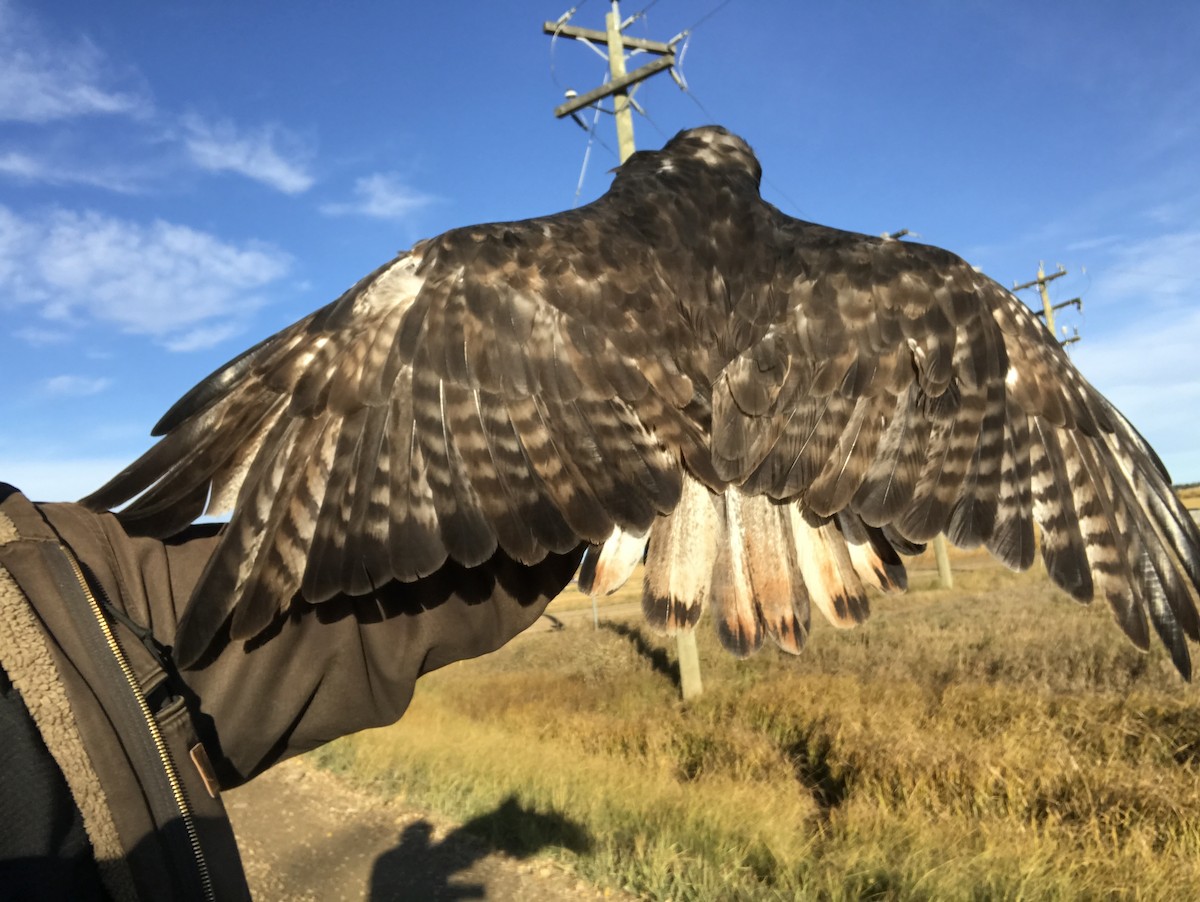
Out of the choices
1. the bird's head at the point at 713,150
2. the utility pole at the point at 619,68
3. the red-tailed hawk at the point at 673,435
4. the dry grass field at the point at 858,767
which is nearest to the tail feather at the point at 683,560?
the red-tailed hawk at the point at 673,435

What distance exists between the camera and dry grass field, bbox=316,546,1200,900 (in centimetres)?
624

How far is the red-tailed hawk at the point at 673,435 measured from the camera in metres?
2.18

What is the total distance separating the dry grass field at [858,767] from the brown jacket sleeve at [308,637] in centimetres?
502

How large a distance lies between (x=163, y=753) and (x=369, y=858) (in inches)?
333

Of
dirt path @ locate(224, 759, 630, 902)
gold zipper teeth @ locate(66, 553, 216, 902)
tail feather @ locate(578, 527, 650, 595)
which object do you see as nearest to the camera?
gold zipper teeth @ locate(66, 553, 216, 902)

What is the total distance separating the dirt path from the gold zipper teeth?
6368 mm

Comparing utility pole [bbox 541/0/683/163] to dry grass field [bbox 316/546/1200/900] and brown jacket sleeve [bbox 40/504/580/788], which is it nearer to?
dry grass field [bbox 316/546/1200/900]

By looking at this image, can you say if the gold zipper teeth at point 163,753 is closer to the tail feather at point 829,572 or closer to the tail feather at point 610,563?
the tail feather at point 610,563

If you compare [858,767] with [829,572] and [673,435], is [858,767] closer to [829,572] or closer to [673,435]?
[829,572]

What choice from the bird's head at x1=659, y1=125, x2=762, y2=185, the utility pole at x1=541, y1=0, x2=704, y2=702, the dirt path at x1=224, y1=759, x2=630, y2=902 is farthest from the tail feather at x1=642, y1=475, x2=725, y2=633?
the utility pole at x1=541, y1=0, x2=704, y2=702

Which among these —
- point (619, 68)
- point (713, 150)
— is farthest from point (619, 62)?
point (713, 150)

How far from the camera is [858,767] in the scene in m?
8.41

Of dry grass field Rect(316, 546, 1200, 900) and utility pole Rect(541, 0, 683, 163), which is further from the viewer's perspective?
utility pole Rect(541, 0, 683, 163)

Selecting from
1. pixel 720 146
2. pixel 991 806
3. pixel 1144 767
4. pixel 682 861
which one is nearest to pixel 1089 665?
pixel 1144 767
